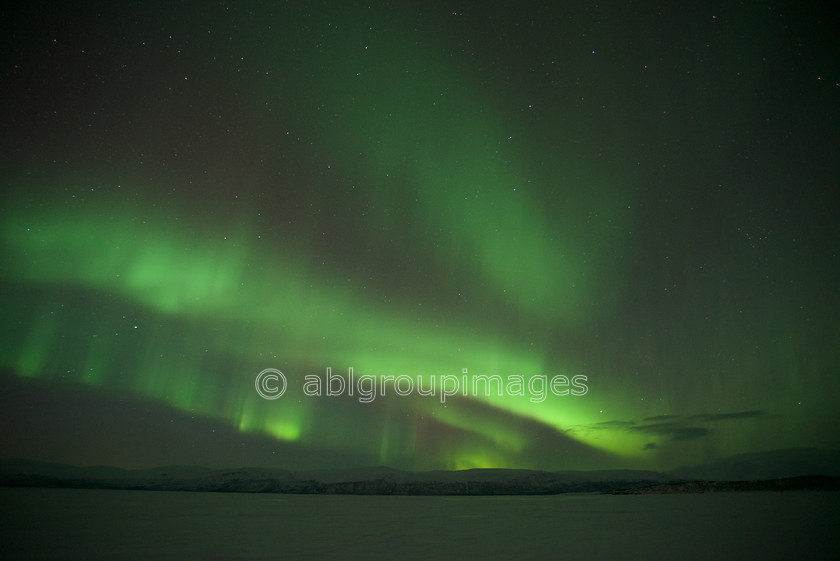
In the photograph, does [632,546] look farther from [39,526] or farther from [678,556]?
[39,526]

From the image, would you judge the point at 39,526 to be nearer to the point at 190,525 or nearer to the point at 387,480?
the point at 190,525

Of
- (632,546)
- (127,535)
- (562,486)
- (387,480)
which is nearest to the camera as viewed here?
(632,546)

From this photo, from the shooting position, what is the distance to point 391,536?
15.7m

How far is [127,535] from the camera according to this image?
48.8 ft

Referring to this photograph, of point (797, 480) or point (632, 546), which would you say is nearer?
point (632, 546)

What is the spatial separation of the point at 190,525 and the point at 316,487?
110 meters

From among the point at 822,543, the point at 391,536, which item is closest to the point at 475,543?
the point at 391,536

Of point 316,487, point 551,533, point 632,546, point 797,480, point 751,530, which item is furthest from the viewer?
point 316,487

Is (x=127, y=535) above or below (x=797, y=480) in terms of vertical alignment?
below

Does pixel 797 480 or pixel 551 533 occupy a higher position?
pixel 797 480

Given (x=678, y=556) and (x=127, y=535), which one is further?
(x=127, y=535)

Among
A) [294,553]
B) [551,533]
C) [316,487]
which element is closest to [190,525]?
[294,553]

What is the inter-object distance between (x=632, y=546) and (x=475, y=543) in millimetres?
4274

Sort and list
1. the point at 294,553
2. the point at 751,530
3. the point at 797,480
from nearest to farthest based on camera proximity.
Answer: the point at 294,553, the point at 751,530, the point at 797,480
